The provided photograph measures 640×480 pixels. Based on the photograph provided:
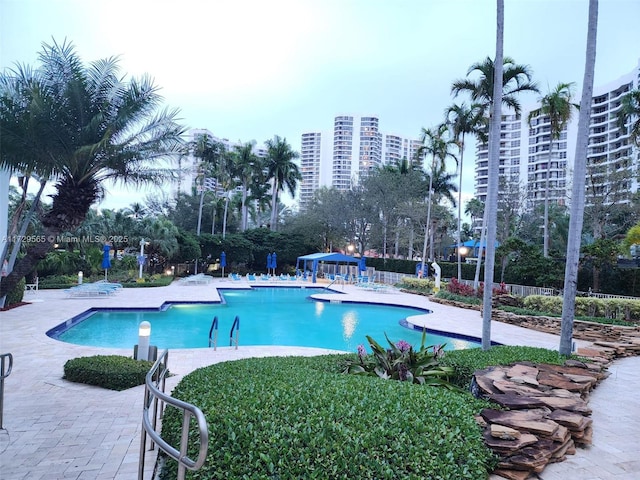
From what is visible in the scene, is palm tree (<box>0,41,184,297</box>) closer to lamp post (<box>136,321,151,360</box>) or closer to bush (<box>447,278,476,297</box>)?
lamp post (<box>136,321,151,360</box>)

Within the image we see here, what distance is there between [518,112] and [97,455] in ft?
60.0

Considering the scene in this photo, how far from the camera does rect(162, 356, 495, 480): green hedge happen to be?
7.87ft

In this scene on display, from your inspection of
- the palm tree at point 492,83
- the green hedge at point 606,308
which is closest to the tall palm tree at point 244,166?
the palm tree at point 492,83

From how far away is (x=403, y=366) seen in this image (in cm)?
500

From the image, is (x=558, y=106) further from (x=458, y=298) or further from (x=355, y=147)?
(x=355, y=147)

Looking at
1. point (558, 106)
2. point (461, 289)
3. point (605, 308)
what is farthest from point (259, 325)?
point (558, 106)

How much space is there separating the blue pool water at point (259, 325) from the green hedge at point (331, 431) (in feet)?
24.7

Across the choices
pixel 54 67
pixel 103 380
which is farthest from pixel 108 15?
pixel 103 380

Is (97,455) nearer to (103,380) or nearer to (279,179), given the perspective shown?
(103,380)

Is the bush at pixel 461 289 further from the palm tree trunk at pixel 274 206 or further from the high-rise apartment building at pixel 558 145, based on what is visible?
the high-rise apartment building at pixel 558 145

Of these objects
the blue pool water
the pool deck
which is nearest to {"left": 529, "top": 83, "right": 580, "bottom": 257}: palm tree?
the blue pool water

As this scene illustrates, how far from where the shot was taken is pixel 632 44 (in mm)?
9477

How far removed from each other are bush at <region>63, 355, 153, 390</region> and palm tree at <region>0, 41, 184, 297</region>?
61.1 inches

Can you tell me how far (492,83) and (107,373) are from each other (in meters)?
16.3
